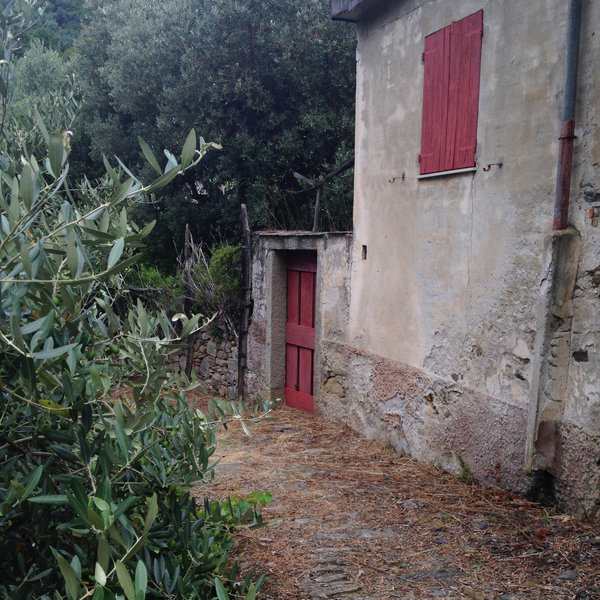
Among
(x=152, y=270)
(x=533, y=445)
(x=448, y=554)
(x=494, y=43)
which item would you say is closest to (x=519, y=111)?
(x=494, y=43)

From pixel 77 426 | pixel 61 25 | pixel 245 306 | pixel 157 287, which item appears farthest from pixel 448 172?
pixel 61 25

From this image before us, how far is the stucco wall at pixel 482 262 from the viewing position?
13.1 ft

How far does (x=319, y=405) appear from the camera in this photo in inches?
302

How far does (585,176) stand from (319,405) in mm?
4548

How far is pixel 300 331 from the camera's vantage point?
26.9 ft

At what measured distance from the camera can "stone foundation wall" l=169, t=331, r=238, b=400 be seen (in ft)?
31.0

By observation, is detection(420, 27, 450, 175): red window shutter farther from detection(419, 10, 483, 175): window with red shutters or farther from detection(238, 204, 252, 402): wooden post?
detection(238, 204, 252, 402): wooden post

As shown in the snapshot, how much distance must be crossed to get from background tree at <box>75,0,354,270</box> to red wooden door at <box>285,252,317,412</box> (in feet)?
4.68

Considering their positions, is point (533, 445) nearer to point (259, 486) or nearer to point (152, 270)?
point (259, 486)

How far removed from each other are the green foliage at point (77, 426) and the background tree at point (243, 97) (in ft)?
23.8

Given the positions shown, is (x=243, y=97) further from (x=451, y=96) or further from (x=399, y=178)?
(x=451, y=96)

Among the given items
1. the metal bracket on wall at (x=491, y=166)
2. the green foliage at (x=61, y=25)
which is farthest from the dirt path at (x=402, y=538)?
the green foliage at (x=61, y=25)

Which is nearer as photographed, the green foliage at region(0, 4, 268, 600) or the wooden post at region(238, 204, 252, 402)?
the green foliage at region(0, 4, 268, 600)

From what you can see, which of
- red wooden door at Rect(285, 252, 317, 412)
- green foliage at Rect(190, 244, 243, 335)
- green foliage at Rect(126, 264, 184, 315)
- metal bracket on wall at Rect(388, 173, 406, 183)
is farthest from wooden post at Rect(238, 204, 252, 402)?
metal bracket on wall at Rect(388, 173, 406, 183)
